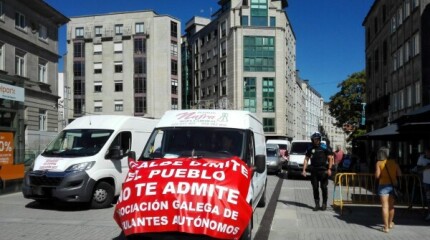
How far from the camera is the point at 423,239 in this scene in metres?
8.59

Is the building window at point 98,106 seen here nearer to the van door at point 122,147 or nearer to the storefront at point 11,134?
the storefront at point 11,134

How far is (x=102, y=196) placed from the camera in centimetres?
1202

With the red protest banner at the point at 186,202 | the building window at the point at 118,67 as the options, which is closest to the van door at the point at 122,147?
the red protest banner at the point at 186,202

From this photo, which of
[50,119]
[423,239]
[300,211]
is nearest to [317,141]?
[300,211]

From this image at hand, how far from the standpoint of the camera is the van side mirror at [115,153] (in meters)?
11.8

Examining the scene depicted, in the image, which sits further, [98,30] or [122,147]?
[98,30]

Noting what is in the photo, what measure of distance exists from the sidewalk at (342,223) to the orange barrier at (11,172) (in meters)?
8.12

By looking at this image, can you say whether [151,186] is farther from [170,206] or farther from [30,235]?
[30,235]

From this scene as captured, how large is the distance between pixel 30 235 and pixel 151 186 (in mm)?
3446

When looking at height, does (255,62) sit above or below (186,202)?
above

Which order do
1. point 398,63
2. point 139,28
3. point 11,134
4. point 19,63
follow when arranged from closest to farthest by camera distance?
1. point 11,134
2. point 398,63
3. point 19,63
4. point 139,28

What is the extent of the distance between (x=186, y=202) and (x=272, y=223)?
440cm

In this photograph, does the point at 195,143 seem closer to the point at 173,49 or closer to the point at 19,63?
the point at 19,63

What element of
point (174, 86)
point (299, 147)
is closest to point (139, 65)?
point (174, 86)
